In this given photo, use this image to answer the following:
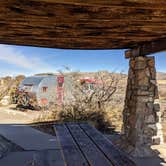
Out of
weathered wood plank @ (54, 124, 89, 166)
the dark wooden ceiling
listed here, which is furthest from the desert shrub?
the dark wooden ceiling

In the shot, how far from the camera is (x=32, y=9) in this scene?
144 inches

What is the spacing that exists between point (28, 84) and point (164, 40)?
393 inches

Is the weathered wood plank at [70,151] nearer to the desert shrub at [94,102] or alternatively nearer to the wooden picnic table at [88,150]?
the wooden picnic table at [88,150]

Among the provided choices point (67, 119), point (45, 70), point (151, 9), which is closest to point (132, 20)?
point (151, 9)

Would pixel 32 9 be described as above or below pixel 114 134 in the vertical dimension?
above

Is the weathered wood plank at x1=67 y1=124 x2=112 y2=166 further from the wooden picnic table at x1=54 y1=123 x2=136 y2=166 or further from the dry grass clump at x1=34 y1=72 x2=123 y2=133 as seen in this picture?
the dry grass clump at x1=34 y1=72 x2=123 y2=133

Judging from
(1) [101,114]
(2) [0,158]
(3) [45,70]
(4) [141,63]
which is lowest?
(2) [0,158]

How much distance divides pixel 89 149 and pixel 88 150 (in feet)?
0.17

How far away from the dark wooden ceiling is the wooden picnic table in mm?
1584

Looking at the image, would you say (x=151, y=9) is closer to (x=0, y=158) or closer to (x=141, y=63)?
(x=141, y=63)

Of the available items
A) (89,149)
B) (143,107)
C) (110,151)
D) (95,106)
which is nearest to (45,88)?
(95,106)

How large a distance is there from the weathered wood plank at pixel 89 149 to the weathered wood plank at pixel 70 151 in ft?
0.27

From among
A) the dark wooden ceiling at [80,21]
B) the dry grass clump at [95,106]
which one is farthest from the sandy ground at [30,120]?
the dark wooden ceiling at [80,21]

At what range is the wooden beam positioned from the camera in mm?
5633
